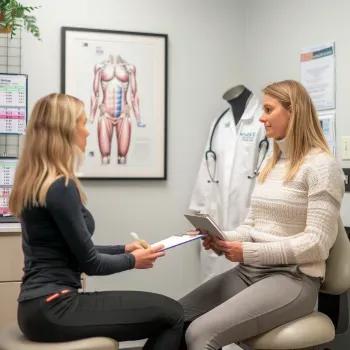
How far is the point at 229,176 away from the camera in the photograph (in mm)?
3000

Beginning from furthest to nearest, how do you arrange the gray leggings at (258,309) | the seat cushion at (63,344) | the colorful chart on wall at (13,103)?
the colorful chart on wall at (13,103), the gray leggings at (258,309), the seat cushion at (63,344)

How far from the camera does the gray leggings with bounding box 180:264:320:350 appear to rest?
1787 mm

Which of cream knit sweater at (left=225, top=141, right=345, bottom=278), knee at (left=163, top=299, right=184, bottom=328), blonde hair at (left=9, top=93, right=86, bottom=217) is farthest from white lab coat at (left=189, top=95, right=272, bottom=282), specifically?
blonde hair at (left=9, top=93, right=86, bottom=217)

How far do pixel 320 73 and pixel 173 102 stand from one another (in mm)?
924

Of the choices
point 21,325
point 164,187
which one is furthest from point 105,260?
point 164,187

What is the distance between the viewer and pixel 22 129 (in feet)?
9.53

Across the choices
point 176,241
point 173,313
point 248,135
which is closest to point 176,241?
point 176,241

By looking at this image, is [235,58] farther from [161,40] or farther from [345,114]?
[345,114]

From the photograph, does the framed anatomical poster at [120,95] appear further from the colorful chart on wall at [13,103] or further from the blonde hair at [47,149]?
the blonde hair at [47,149]

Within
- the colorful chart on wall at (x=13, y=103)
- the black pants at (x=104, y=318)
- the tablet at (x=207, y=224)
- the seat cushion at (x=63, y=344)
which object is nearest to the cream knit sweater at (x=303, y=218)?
the tablet at (x=207, y=224)

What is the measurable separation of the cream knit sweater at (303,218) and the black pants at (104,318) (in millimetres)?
403

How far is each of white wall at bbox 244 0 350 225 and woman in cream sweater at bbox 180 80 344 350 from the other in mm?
583

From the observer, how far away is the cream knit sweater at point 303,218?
1.83 meters

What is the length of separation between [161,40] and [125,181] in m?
0.84
